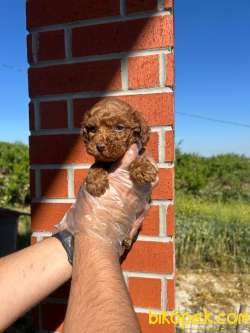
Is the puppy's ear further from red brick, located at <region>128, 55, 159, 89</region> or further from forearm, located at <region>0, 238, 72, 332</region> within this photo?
forearm, located at <region>0, 238, 72, 332</region>

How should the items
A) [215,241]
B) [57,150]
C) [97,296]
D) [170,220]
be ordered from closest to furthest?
1. [97,296]
2. [170,220]
3. [57,150]
4. [215,241]

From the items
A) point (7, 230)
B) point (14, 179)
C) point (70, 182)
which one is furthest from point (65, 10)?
point (14, 179)

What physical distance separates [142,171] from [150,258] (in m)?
0.37

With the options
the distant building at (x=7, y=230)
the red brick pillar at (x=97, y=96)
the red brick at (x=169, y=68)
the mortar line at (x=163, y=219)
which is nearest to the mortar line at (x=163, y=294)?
the red brick pillar at (x=97, y=96)

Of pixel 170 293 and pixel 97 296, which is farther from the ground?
pixel 97 296

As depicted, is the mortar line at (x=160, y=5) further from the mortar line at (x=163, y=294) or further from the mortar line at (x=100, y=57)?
the mortar line at (x=163, y=294)

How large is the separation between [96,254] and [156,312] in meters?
0.42

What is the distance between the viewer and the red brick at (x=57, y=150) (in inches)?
55.2

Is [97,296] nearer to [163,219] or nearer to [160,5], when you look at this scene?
[163,219]

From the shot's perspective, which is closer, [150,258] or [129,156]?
[129,156]

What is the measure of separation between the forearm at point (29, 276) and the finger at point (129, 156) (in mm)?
351

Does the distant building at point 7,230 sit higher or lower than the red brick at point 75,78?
lower

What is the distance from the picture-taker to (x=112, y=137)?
1.18m

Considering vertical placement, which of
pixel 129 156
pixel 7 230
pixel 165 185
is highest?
pixel 129 156
